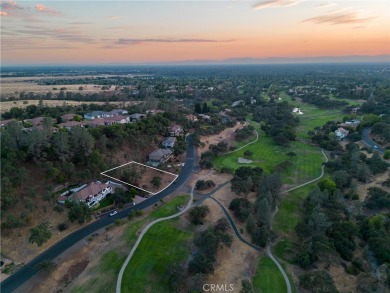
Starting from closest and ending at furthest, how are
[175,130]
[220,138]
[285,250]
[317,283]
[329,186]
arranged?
[317,283], [285,250], [329,186], [175,130], [220,138]

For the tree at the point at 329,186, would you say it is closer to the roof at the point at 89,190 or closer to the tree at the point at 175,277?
the tree at the point at 175,277

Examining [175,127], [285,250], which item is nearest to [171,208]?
[285,250]

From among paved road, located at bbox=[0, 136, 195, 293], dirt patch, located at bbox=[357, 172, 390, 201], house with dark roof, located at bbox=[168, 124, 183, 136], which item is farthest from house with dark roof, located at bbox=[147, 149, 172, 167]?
dirt patch, located at bbox=[357, 172, 390, 201]

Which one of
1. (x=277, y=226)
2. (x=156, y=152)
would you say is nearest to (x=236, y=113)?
(x=156, y=152)

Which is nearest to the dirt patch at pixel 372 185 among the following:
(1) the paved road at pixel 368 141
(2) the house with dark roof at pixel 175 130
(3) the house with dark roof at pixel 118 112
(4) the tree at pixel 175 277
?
(1) the paved road at pixel 368 141

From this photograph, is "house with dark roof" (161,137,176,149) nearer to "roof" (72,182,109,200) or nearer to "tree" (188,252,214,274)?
"roof" (72,182,109,200)

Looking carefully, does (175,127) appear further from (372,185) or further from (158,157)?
(372,185)

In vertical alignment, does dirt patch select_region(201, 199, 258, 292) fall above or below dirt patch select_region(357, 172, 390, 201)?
below
